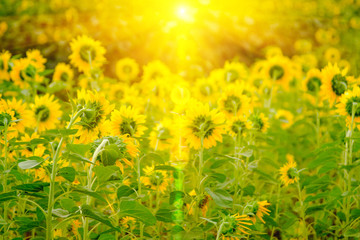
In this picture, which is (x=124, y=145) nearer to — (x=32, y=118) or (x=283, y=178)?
(x=283, y=178)

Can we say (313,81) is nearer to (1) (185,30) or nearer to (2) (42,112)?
(2) (42,112)

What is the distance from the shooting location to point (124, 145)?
3.13ft

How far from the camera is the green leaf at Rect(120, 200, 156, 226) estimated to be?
0.92 metres

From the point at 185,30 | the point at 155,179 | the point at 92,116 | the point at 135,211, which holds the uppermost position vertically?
the point at 185,30

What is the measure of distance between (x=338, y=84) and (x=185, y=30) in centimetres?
398

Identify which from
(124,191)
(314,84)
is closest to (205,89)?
(314,84)

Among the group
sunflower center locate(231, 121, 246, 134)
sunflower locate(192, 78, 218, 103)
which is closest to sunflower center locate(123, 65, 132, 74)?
sunflower locate(192, 78, 218, 103)

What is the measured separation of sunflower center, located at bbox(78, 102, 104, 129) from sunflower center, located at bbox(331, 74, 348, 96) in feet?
3.19

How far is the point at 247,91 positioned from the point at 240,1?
6181 millimetres

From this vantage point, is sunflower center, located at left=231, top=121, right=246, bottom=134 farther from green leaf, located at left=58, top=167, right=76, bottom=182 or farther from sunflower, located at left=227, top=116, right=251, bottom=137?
green leaf, located at left=58, top=167, right=76, bottom=182

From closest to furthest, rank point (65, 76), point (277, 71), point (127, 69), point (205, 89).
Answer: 1. point (277, 71)
2. point (205, 89)
3. point (65, 76)
4. point (127, 69)

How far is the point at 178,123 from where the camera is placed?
1237 millimetres

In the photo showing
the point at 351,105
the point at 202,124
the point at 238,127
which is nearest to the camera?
the point at 202,124

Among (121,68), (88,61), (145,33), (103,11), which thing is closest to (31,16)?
(103,11)
